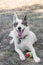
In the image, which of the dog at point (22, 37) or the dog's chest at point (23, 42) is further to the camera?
the dog's chest at point (23, 42)

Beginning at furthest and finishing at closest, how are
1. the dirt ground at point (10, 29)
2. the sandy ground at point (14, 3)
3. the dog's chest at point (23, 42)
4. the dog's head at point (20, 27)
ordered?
the sandy ground at point (14, 3) < the dog's chest at point (23, 42) < the dog's head at point (20, 27) < the dirt ground at point (10, 29)

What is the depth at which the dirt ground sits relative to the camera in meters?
4.75

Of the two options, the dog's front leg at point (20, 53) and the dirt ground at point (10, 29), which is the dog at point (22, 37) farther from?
the dirt ground at point (10, 29)

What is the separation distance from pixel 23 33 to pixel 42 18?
333 cm

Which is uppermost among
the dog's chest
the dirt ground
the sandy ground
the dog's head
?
the dog's head

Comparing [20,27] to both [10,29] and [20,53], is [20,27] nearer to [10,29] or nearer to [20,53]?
[20,53]

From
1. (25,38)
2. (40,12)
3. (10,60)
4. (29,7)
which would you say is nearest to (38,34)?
(25,38)

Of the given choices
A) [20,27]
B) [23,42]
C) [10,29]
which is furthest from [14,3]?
[20,27]

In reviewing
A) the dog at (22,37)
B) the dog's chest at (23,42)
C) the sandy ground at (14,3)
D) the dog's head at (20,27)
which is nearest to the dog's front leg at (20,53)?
the dog at (22,37)

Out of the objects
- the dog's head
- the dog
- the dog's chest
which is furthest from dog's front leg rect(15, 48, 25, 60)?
the dog's head

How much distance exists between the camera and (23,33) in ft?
16.3

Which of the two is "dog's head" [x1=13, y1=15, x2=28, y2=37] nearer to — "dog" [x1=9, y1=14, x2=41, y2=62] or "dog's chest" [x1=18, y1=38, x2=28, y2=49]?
"dog" [x1=9, y1=14, x2=41, y2=62]

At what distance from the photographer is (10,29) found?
22.7 feet

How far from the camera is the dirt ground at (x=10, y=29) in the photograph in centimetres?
475
